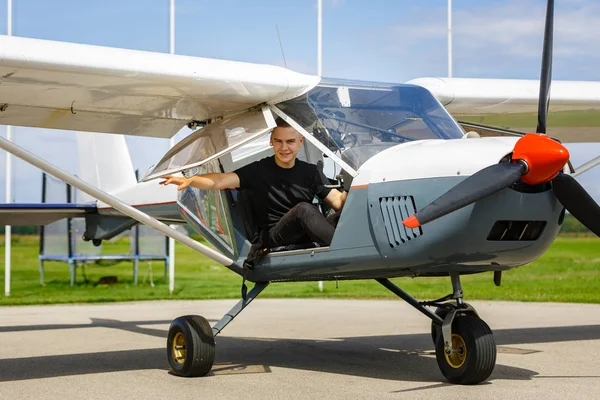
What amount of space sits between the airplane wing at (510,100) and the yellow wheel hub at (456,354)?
8.38ft

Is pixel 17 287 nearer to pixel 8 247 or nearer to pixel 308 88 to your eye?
pixel 8 247

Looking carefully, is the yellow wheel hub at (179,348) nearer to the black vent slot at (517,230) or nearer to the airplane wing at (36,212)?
the black vent slot at (517,230)

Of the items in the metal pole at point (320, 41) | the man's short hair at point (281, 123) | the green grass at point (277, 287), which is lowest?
the green grass at point (277, 287)

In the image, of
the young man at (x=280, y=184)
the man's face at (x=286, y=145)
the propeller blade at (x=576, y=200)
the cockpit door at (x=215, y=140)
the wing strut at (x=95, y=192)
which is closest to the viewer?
the propeller blade at (x=576, y=200)

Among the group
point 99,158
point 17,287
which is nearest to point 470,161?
point 99,158

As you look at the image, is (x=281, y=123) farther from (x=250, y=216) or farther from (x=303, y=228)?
(x=303, y=228)

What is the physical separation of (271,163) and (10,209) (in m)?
3.81

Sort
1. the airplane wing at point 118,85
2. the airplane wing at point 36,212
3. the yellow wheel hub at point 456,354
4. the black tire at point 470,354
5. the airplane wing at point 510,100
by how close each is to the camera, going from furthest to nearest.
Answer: the airplane wing at point 36,212
the airplane wing at point 510,100
the airplane wing at point 118,85
the yellow wheel hub at point 456,354
the black tire at point 470,354

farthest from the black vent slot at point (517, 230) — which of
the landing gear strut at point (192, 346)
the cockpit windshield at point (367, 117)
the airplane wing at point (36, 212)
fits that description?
the airplane wing at point (36, 212)

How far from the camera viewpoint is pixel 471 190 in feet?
16.2

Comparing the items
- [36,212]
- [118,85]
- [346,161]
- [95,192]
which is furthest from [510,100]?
[36,212]

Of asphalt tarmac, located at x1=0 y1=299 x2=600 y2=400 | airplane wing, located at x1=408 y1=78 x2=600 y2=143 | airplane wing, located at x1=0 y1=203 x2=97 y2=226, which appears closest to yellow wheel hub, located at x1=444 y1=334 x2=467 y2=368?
asphalt tarmac, located at x1=0 y1=299 x2=600 y2=400

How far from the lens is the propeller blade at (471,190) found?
16.1 ft

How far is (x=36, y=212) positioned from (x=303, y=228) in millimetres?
4180
